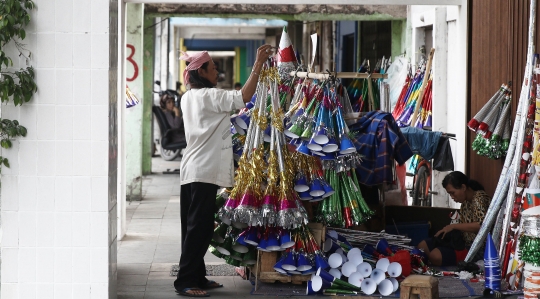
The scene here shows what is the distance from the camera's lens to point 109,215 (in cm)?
566

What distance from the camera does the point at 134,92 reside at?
41.1 feet

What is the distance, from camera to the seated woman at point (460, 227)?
7547mm

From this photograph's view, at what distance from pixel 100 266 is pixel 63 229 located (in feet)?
1.14

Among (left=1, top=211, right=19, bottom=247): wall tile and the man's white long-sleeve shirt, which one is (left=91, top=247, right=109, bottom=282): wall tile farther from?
the man's white long-sleeve shirt

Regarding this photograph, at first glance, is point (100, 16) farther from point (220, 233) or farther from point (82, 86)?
point (220, 233)

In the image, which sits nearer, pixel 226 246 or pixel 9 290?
pixel 9 290

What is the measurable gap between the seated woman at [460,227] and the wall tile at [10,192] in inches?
149

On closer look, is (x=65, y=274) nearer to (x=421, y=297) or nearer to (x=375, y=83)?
(x=421, y=297)

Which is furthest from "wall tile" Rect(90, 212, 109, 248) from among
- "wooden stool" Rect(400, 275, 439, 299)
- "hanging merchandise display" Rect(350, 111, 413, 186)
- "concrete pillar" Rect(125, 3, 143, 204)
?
"concrete pillar" Rect(125, 3, 143, 204)

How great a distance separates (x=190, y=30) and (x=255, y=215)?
24.4m

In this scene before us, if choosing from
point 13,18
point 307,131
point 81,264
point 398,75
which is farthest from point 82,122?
point 398,75

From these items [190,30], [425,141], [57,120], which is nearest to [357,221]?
[425,141]

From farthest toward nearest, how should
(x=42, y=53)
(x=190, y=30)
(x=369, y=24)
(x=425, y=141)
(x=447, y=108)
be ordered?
(x=190, y=30) < (x=369, y=24) < (x=447, y=108) < (x=425, y=141) < (x=42, y=53)

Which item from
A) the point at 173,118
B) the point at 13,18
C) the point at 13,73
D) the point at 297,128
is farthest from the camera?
the point at 173,118
